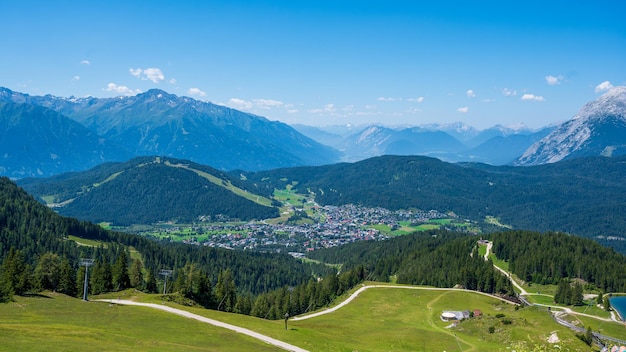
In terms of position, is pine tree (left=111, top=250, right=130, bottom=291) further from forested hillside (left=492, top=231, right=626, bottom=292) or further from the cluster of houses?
forested hillside (left=492, top=231, right=626, bottom=292)

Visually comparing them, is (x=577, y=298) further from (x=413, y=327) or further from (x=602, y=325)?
(x=413, y=327)

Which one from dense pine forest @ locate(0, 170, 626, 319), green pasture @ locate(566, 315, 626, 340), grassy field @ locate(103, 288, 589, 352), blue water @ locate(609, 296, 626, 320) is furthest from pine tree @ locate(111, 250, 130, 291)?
blue water @ locate(609, 296, 626, 320)

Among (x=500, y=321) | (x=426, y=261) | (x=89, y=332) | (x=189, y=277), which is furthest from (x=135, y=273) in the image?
(x=426, y=261)

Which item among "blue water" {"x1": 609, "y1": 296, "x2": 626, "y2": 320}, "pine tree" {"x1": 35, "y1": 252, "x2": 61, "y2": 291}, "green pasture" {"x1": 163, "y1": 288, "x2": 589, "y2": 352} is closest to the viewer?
"green pasture" {"x1": 163, "y1": 288, "x2": 589, "y2": 352}

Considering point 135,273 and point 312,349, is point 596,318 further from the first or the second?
point 135,273

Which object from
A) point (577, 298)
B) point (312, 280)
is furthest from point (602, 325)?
point (312, 280)

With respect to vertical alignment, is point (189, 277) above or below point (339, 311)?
above
